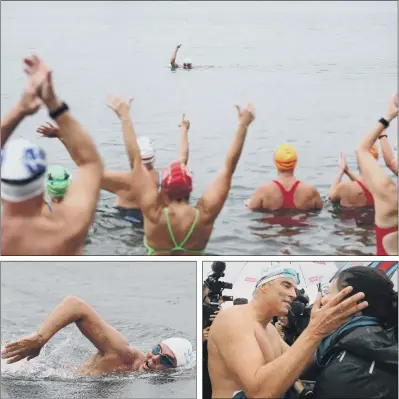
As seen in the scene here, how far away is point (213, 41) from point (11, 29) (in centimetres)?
→ 127

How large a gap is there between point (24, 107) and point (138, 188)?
2.83ft

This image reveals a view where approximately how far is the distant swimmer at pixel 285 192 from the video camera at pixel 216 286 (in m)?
0.47

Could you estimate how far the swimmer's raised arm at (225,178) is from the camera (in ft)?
14.8

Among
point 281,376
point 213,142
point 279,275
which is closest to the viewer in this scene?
point 281,376

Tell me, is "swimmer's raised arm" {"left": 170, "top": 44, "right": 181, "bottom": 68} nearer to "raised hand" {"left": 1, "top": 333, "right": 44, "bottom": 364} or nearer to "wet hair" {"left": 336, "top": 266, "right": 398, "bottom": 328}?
"wet hair" {"left": 336, "top": 266, "right": 398, "bottom": 328}

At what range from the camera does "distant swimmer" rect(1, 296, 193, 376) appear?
14.9 feet

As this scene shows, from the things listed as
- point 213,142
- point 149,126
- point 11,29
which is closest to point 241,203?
point 213,142

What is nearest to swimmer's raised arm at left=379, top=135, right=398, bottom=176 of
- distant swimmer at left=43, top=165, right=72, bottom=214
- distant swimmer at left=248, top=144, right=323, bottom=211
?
distant swimmer at left=248, top=144, right=323, bottom=211

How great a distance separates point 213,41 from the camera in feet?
16.2

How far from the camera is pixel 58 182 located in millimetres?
4473

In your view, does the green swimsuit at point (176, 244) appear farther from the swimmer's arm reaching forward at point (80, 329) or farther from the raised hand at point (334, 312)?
the raised hand at point (334, 312)

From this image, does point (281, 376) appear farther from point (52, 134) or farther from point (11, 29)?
point (11, 29)

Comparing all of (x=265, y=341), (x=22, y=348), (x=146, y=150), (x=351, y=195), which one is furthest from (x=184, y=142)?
(x=22, y=348)

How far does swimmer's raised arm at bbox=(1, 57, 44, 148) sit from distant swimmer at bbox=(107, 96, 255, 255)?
1.95 feet
